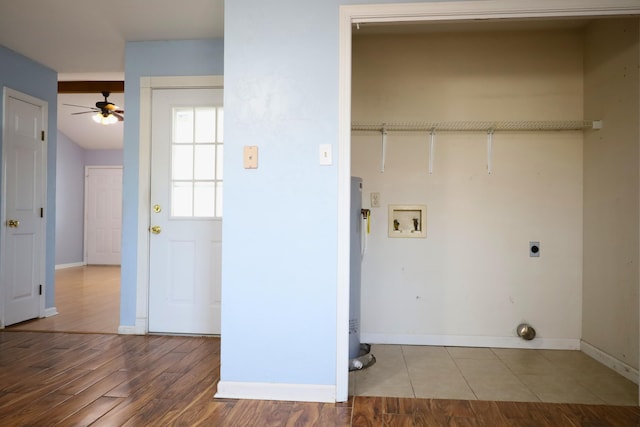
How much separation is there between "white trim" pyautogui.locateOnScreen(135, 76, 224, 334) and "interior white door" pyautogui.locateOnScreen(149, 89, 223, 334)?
4 cm

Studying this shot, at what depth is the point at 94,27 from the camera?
3.45 m

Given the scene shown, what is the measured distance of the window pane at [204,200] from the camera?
147 inches

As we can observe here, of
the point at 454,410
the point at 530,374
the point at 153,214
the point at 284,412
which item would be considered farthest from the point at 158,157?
the point at 530,374

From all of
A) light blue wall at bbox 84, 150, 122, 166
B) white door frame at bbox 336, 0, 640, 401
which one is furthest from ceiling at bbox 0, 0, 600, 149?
light blue wall at bbox 84, 150, 122, 166

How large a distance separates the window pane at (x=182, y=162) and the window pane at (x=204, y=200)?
148 mm

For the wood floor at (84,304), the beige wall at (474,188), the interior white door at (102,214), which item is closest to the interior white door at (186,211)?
the wood floor at (84,304)

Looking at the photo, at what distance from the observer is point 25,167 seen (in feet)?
13.5

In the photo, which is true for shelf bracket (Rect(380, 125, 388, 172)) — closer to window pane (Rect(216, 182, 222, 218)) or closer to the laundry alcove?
the laundry alcove

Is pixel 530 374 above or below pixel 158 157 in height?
below

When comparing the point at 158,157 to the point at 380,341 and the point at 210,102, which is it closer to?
the point at 210,102

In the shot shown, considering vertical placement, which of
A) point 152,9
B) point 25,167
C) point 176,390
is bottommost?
point 176,390

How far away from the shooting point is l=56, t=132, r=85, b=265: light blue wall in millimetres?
8336

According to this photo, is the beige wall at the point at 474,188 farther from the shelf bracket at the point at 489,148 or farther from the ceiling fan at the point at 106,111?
the ceiling fan at the point at 106,111

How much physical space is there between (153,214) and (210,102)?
105 centimetres
